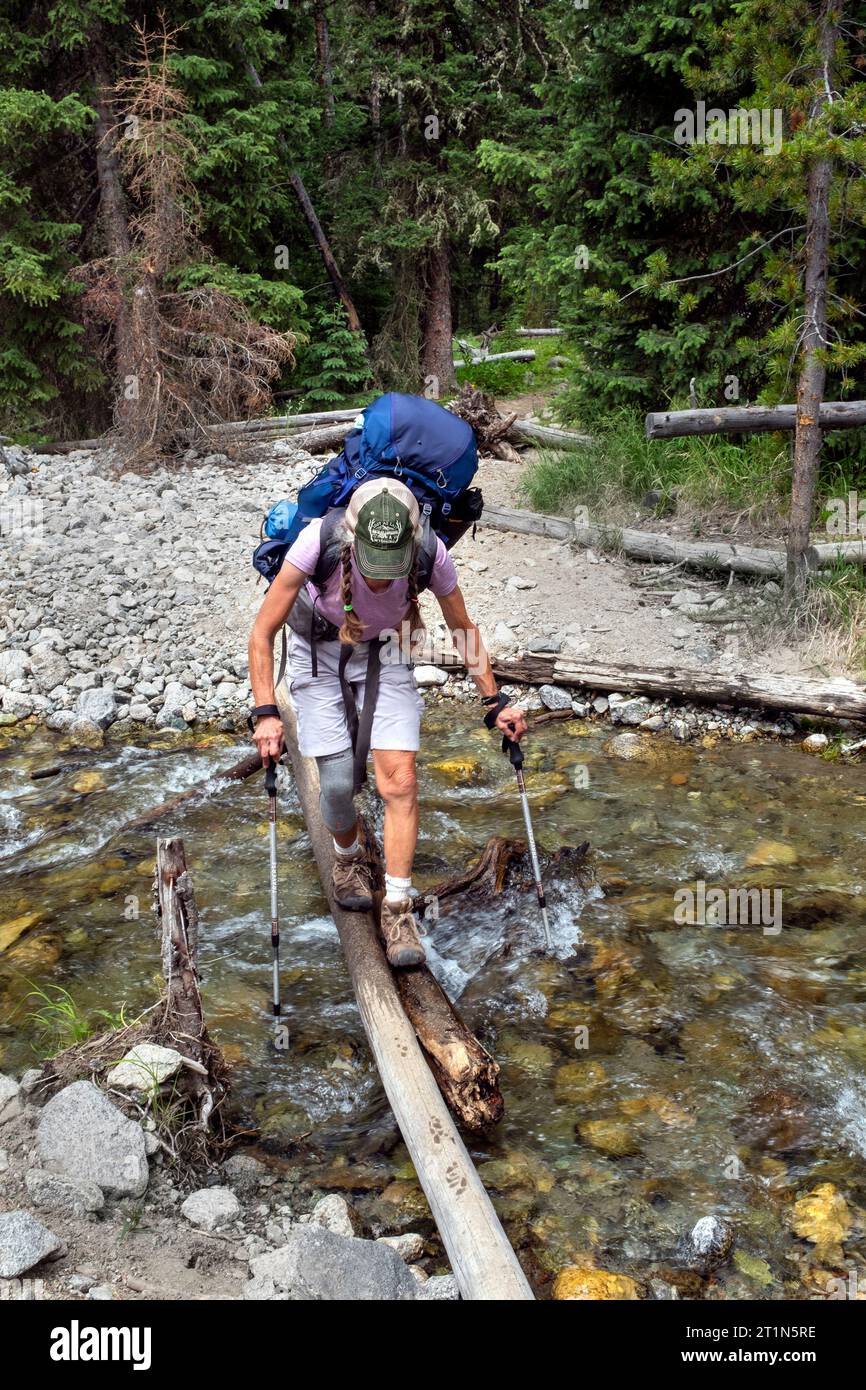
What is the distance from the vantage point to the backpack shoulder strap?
4.44 metres

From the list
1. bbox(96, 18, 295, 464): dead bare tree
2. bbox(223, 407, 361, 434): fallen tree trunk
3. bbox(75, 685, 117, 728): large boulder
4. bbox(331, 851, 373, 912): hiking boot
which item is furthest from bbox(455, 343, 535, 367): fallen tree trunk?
bbox(331, 851, 373, 912): hiking boot

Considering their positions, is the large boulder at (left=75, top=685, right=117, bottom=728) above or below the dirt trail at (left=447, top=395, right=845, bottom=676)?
below

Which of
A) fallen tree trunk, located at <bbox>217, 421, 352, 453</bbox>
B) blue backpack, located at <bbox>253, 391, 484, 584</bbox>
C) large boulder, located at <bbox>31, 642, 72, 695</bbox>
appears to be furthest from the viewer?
fallen tree trunk, located at <bbox>217, 421, 352, 453</bbox>

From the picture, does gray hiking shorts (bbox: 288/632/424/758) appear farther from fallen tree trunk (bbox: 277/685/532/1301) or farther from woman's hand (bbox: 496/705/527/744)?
fallen tree trunk (bbox: 277/685/532/1301)

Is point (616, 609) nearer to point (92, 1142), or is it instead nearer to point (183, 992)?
point (183, 992)

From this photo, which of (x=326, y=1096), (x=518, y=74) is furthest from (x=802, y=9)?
(x=518, y=74)

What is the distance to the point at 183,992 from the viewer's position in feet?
13.7

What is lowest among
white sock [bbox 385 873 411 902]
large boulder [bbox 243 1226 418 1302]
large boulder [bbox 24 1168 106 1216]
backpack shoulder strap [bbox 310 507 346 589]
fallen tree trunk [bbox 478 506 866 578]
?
large boulder [bbox 243 1226 418 1302]

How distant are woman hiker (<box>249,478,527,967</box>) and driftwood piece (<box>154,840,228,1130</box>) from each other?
719 mm

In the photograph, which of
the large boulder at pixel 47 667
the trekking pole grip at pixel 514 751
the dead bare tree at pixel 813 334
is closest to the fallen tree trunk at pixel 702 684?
the dead bare tree at pixel 813 334

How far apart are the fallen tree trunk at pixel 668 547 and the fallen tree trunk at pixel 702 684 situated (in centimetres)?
149

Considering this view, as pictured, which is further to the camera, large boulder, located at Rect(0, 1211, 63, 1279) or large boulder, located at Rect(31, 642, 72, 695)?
large boulder, located at Rect(31, 642, 72, 695)

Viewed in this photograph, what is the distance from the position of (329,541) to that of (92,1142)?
243cm
